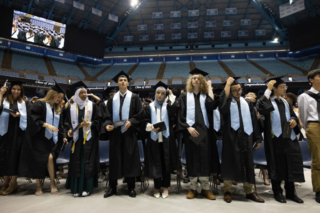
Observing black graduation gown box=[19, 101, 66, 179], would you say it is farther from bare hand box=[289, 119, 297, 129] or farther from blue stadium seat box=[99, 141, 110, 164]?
bare hand box=[289, 119, 297, 129]

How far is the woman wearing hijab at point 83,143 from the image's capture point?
11.1 ft

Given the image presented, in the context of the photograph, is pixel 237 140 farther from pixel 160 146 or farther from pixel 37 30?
pixel 37 30

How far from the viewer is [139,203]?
300 centimetres

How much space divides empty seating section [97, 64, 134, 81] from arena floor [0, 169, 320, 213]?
20543 mm

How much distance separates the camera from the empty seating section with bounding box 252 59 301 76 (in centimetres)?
A: 2055

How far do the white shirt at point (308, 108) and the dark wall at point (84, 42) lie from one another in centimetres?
2266

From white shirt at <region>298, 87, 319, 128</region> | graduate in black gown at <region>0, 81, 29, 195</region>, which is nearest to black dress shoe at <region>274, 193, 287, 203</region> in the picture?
white shirt at <region>298, 87, 319, 128</region>

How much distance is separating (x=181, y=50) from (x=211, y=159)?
23288 millimetres

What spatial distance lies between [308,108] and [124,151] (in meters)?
3.49

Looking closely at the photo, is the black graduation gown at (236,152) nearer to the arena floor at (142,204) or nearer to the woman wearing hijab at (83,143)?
the arena floor at (142,204)

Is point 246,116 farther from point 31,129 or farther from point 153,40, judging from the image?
point 153,40

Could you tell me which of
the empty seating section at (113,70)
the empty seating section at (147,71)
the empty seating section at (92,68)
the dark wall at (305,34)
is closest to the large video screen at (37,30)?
the empty seating section at (92,68)

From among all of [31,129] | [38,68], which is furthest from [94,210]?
[38,68]

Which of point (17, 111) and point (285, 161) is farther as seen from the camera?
point (17, 111)
